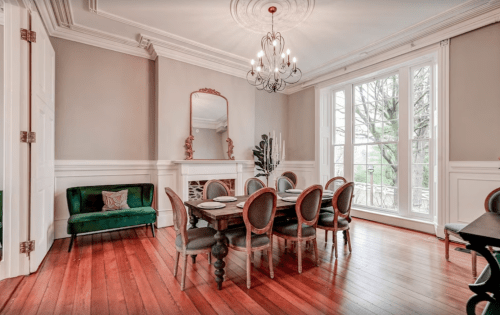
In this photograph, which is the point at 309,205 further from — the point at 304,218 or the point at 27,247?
the point at 27,247

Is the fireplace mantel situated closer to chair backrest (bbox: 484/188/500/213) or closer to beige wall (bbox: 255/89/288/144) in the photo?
beige wall (bbox: 255/89/288/144)

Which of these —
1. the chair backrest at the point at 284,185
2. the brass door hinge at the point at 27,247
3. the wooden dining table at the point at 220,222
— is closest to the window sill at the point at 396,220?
the chair backrest at the point at 284,185

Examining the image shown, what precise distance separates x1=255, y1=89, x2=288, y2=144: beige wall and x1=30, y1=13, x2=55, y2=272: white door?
3.88 metres

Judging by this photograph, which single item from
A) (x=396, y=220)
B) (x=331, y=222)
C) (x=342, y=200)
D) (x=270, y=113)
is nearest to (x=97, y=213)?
(x=331, y=222)

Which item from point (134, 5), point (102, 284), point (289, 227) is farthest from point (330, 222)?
point (134, 5)

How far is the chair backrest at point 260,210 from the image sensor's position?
2150mm

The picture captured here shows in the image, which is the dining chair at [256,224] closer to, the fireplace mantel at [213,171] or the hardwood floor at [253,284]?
the hardwood floor at [253,284]

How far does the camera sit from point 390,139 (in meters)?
4.45

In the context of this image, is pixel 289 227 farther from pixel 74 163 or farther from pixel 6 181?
pixel 74 163

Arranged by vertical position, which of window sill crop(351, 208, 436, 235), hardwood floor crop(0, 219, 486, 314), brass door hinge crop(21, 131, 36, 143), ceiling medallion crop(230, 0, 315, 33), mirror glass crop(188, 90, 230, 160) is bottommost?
hardwood floor crop(0, 219, 486, 314)

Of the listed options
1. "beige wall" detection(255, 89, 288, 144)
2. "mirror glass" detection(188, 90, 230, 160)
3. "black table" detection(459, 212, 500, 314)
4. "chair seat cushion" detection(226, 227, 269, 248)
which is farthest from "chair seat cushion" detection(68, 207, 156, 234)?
"black table" detection(459, 212, 500, 314)

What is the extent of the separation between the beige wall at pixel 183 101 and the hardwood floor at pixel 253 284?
1849mm

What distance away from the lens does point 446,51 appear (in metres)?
3.51

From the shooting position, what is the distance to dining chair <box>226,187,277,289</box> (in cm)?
217
